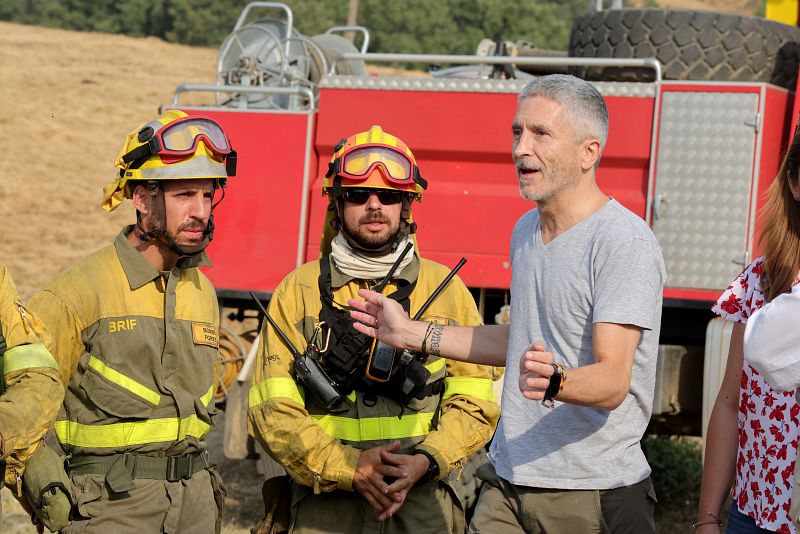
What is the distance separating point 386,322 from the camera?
3.15m

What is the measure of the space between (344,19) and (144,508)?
32271mm

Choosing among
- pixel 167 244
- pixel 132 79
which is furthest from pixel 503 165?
pixel 132 79

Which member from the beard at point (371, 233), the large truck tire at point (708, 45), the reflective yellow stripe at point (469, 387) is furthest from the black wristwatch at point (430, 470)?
the large truck tire at point (708, 45)

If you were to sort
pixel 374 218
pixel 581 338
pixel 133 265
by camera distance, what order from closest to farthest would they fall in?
pixel 581 338 < pixel 133 265 < pixel 374 218

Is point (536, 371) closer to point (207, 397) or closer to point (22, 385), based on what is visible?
point (22, 385)

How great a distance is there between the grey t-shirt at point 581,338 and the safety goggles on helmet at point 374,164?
0.92 metres

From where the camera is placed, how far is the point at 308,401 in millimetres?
3691

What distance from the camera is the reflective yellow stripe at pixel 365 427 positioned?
12.0ft

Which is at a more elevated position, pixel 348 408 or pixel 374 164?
pixel 374 164

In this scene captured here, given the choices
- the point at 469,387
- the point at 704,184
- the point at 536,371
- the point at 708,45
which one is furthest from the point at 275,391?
the point at 708,45

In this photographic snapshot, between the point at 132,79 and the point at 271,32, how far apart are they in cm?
2417

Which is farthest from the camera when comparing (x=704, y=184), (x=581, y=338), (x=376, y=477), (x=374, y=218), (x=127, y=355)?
(x=704, y=184)

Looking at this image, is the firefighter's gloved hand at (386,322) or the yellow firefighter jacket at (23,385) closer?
the yellow firefighter jacket at (23,385)

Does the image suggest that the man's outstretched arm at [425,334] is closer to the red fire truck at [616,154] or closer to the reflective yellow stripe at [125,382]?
the reflective yellow stripe at [125,382]
